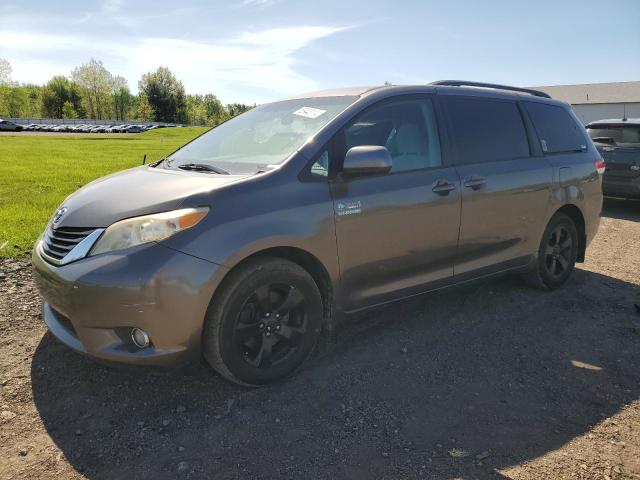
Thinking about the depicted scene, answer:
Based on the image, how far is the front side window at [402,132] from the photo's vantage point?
3.59 meters

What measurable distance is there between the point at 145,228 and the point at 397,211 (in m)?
1.68

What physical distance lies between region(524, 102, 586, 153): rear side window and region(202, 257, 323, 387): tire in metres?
2.99

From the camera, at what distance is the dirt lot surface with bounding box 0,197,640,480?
8.34 ft

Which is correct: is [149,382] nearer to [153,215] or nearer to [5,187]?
[153,215]

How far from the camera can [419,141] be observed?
3.86 metres

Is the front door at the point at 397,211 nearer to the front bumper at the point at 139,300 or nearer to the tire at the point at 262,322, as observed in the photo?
the tire at the point at 262,322

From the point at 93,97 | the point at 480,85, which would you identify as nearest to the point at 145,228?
the point at 480,85

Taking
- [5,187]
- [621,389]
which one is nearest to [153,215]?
[621,389]

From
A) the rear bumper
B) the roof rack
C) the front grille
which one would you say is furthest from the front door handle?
the rear bumper

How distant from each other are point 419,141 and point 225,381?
2214 millimetres

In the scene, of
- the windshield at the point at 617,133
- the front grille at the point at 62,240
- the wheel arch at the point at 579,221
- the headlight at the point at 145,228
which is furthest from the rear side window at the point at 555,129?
the windshield at the point at 617,133

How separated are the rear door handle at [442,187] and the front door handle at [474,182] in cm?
18

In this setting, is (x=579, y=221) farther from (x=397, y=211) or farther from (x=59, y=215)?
(x=59, y=215)

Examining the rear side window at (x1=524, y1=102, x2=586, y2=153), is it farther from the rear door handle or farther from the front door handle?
the rear door handle
